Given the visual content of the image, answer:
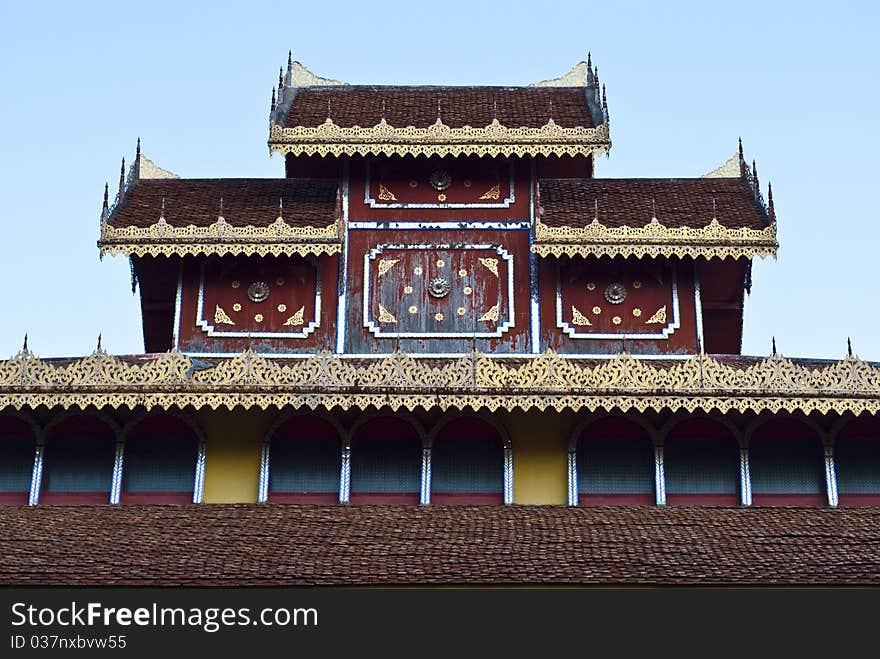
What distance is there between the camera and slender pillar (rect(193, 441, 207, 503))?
2477cm

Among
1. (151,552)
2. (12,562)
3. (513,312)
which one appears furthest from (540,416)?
(12,562)

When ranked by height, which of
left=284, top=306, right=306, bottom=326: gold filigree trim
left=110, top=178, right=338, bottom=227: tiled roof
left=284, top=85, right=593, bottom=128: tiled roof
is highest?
left=284, top=85, right=593, bottom=128: tiled roof

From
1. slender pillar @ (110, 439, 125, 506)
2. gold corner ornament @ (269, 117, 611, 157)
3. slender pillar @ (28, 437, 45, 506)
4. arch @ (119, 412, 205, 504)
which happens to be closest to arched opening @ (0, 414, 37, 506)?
slender pillar @ (28, 437, 45, 506)

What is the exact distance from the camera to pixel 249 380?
79.4 feet

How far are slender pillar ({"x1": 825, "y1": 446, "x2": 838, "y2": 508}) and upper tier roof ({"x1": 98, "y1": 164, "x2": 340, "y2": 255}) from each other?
33.6 ft

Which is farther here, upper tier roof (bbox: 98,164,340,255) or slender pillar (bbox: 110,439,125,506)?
upper tier roof (bbox: 98,164,340,255)

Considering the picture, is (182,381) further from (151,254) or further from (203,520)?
(151,254)

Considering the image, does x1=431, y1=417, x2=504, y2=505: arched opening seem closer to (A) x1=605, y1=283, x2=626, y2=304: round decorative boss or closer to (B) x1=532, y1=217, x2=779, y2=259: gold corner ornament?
(B) x1=532, y1=217, x2=779, y2=259: gold corner ornament

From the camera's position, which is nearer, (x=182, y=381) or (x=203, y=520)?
(x=203, y=520)

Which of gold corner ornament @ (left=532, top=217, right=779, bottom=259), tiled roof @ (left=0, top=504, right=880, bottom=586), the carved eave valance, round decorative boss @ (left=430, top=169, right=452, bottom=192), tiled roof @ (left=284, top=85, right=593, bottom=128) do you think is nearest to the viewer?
tiled roof @ (left=0, top=504, right=880, bottom=586)

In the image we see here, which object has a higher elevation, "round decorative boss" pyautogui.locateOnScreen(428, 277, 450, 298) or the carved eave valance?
"round decorative boss" pyautogui.locateOnScreen(428, 277, 450, 298)

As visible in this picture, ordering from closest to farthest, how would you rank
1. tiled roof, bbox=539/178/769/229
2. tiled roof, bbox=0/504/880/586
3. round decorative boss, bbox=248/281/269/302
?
1. tiled roof, bbox=0/504/880/586
2. round decorative boss, bbox=248/281/269/302
3. tiled roof, bbox=539/178/769/229

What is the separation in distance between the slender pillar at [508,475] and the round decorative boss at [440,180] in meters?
7.26

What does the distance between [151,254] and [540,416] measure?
8.70 meters
